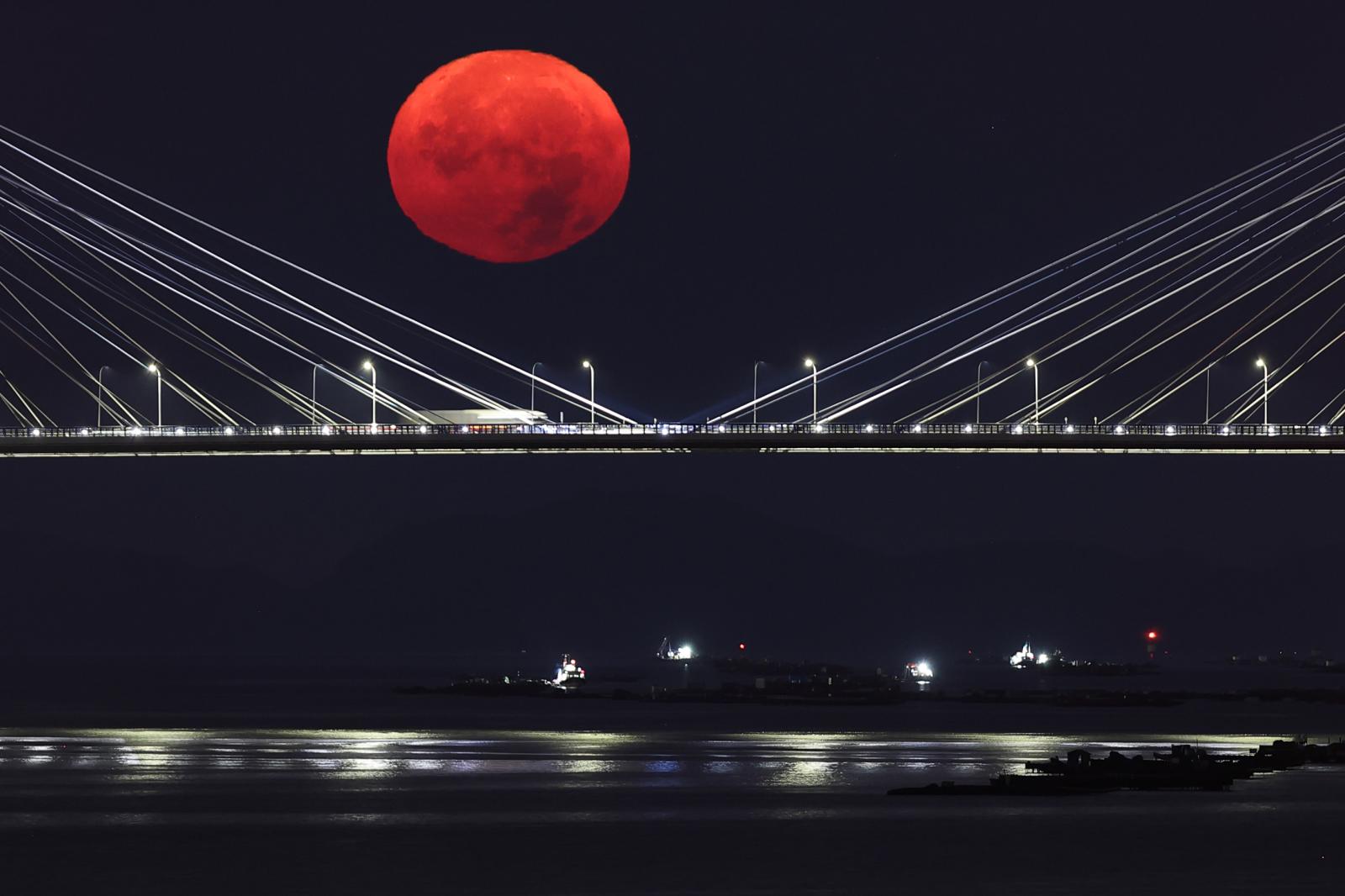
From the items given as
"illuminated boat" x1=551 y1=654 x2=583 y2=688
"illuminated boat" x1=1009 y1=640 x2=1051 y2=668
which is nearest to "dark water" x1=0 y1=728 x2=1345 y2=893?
"illuminated boat" x1=551 y1=654 x2=583 y2=688

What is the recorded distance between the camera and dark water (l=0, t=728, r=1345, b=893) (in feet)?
89.4

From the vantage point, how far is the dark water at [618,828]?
27.2 m

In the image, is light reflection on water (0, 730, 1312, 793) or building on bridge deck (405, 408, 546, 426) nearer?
light reflection on water (0, 730, 1312, 793)

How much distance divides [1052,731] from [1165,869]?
34185 mm

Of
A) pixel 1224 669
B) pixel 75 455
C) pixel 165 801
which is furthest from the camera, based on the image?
pixel 1224 669

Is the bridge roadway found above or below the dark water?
above

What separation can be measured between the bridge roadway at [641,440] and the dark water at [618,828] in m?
11.4

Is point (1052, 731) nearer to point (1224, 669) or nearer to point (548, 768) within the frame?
point (548, 768)

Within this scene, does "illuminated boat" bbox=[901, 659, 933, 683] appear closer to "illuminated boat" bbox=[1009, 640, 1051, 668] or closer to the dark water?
"illuminated boat" bbox=[1009, 640, 1051, 668]

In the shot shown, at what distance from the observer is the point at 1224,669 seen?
18688 cm

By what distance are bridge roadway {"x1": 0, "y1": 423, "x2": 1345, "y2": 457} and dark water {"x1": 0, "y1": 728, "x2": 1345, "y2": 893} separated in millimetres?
11370

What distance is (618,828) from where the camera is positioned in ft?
107

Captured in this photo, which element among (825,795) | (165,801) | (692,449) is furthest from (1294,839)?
(692,449)

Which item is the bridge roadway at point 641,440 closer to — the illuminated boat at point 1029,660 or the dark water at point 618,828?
the dark water at point 618,828
